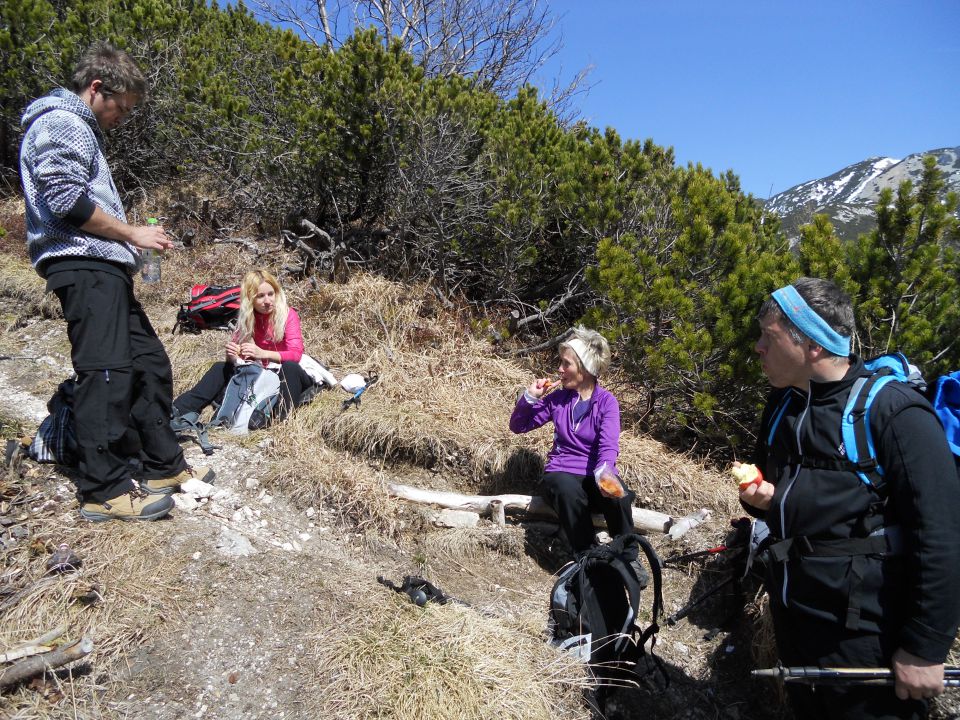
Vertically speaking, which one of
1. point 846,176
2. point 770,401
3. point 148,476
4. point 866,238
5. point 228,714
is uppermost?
point 846,176

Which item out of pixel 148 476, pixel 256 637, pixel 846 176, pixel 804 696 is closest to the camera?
pixel 804 696

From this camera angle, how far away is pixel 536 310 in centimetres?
684

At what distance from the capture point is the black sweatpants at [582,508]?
3742 mm

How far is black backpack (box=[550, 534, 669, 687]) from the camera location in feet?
9.75

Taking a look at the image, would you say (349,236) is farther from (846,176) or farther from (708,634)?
(846,176)

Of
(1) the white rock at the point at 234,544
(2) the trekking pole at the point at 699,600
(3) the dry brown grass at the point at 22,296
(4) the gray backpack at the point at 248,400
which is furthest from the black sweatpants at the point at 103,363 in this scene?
(3) the dry brown grass at the point at 22,296

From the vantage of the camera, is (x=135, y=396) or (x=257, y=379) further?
(x=257, y=379)

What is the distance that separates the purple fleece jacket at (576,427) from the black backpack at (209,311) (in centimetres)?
331

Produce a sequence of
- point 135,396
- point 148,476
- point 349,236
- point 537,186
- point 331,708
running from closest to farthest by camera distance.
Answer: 1. point 331,708
2. point 135,396
3. point 148,476
4. point 537,186
5. point 349,236

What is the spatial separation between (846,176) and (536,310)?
210 ft

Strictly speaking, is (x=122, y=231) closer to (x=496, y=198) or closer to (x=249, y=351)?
(x=249, y=351)

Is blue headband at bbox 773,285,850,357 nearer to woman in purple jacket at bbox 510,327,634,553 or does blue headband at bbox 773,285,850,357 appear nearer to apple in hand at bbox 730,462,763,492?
apple in hand at bbox 730,462,763,492

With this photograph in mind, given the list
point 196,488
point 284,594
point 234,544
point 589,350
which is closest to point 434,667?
point 284,594

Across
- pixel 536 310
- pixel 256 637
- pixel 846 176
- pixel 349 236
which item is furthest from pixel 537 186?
pixel 846 176
